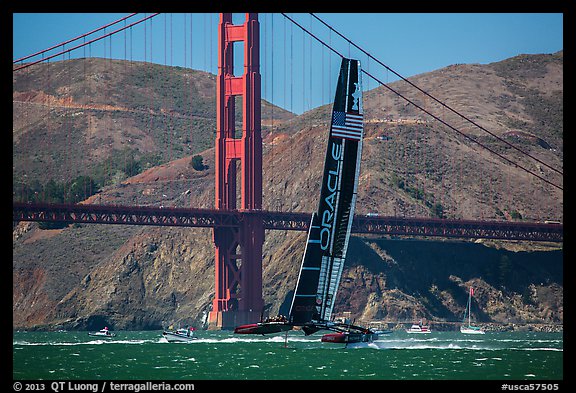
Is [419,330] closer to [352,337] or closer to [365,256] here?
[365,256]

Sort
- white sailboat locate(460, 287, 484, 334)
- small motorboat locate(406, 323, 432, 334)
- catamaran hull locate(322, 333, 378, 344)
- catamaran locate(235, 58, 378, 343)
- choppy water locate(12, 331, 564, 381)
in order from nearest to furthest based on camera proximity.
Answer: choppy water locate(12, 331, 564, 381) < catamaran locate(235, 58, 378, 343) < catamaran hull locate(322, 333, 378, 344) < small motorboat locate(406, 323, 432, 334) < white sailboat locate(460, 287, 484, 334)

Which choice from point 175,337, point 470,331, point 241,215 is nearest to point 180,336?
point 175,337

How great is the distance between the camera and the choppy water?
51.7m

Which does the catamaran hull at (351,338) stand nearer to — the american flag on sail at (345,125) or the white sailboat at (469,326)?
the american flag on sail at (345,125)

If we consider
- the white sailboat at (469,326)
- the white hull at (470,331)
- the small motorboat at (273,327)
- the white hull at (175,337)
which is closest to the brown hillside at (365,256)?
the white sailboat at (469,326)

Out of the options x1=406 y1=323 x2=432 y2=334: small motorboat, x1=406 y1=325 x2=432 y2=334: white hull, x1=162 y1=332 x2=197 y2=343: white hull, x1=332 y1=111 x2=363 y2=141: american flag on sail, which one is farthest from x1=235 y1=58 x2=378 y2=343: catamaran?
x1=406 y1=323 x2=432 y2=334: small motorboat

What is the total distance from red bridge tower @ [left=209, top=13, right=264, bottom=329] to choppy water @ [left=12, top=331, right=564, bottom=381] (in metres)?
16.6

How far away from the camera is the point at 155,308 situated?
11756 centimetres

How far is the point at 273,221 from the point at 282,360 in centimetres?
4187

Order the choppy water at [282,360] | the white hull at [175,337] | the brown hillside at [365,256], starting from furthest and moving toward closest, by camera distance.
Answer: the brown hillside at [365,256], the white hull at [175,337], the choppy water at [282,360]

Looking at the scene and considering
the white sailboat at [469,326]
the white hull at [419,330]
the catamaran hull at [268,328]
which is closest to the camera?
the catamaran hull at [268,328]

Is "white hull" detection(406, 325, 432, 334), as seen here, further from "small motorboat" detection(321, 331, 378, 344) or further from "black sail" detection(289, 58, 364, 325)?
"black sail" detection(289, 58, 364, 325)

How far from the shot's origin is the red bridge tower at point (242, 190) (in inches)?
3935
